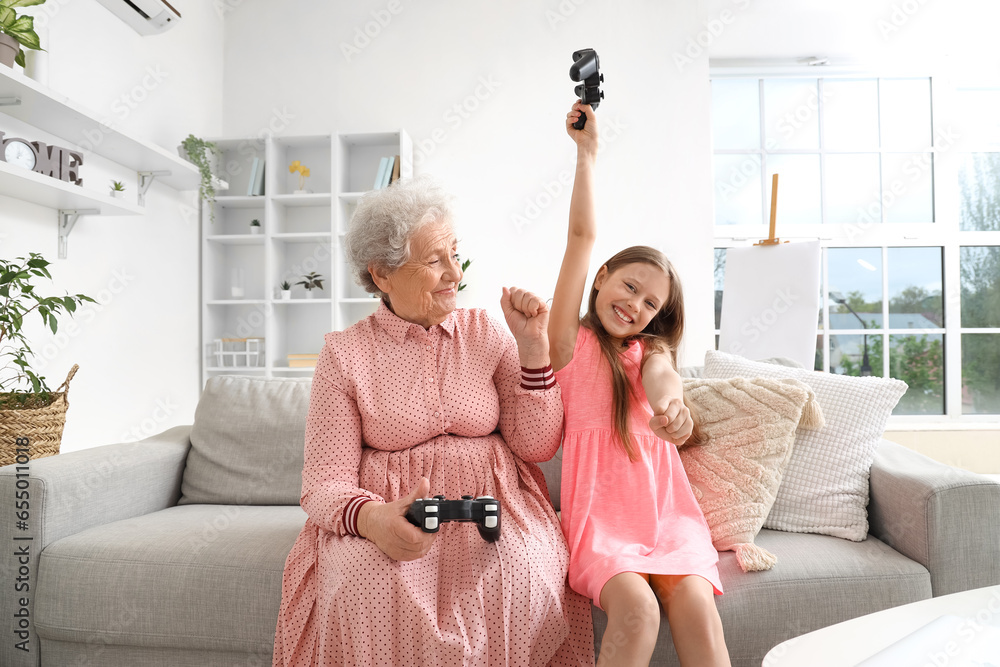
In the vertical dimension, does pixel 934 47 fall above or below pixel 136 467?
above

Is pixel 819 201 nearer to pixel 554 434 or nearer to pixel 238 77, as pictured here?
pixel 554 434

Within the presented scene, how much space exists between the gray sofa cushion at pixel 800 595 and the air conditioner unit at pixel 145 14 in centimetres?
268

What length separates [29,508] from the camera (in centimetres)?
151

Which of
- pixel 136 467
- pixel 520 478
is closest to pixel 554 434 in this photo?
pixel 520 478

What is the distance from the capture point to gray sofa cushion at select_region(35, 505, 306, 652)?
1.43 metres

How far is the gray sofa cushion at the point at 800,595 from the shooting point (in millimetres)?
1326

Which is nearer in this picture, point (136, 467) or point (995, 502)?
point (995, 502)

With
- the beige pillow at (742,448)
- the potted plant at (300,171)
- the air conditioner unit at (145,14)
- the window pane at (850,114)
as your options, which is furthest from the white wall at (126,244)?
the window pane at (850,114)

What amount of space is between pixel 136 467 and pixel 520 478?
1.09 m

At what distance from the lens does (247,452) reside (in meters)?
1.91

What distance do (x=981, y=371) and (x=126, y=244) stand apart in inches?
192

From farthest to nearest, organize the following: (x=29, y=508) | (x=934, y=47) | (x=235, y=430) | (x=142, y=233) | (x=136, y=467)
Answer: (x=934, y=47), (x=142, y=233), (x=235, y=430), (x=136, y=467), (x=29, y=508)

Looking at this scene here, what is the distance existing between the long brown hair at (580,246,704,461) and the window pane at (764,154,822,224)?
2903 millimetres

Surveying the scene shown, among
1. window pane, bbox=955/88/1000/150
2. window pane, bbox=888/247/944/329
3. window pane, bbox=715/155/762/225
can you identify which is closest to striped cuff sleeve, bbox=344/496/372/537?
window pane, bbox=715/155/762/225
